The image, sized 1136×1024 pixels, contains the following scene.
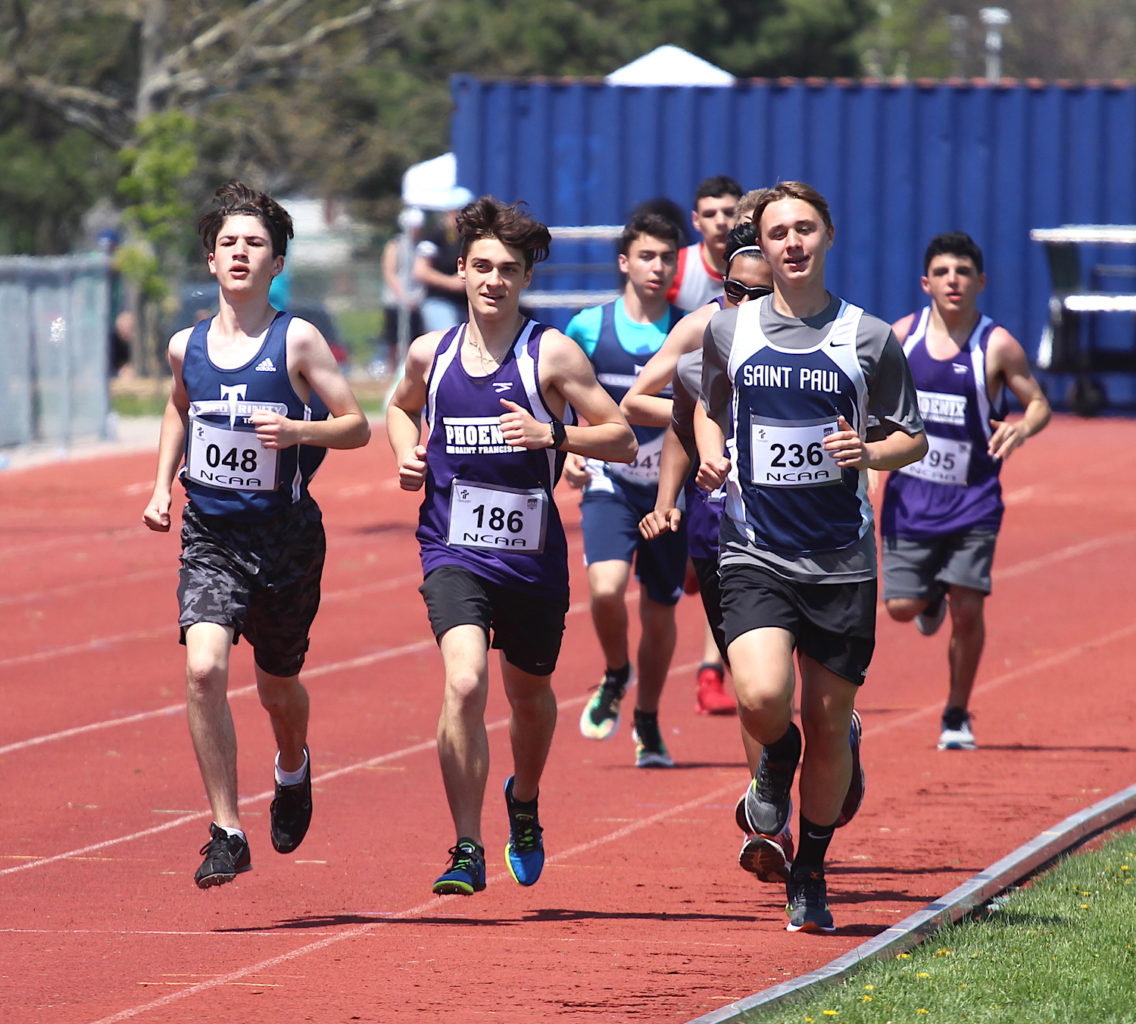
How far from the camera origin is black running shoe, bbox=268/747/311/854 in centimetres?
709

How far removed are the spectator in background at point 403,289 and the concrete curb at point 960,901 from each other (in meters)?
19.0

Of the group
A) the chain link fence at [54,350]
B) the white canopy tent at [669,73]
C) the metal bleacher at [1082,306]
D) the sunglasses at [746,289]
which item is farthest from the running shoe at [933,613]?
the white canopy tent at [669,73]

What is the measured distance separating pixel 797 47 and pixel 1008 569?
35.9 m

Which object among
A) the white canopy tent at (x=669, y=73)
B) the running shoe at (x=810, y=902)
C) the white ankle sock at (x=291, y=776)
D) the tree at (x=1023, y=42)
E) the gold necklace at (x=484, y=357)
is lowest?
the running shoe at (x=810, y=902)

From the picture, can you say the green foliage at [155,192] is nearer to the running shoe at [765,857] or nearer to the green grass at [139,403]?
the green grass at [139,403]

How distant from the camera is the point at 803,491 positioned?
611 centimetres

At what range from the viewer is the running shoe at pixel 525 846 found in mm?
6672

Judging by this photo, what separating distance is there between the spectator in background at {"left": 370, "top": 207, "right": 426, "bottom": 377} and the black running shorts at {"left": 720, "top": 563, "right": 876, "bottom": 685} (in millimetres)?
19996

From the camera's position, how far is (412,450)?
21.2 ft

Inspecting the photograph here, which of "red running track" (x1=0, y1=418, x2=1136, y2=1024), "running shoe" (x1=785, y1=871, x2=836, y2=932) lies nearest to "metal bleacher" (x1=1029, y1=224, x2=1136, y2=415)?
"red running track" (x1=0, y1=418, x2=1136, y2=1024)

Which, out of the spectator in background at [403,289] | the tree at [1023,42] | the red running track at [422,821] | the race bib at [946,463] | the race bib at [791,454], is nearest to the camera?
the red running track at [422,821]

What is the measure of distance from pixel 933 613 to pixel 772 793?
3576 mm

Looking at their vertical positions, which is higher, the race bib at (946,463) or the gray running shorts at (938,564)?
the race bib at (946,463)

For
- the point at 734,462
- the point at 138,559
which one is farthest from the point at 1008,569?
the point at 734,462
